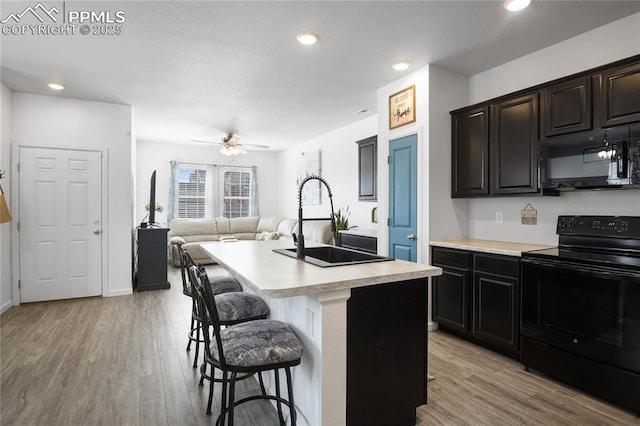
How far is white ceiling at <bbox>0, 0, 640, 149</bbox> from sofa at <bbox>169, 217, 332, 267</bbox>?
269 centimetres

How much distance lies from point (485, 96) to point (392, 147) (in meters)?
1.06

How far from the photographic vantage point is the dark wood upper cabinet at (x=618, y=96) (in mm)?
2207

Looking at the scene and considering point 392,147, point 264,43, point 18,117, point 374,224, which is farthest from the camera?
point 374,224

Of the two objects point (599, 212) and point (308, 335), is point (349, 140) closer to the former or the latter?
point (599, 212)

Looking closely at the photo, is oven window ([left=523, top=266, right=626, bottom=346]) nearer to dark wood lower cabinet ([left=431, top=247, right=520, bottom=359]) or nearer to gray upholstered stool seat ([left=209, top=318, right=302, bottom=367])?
dark wood lower cabinet ([left=431, top=247, right=520, bottom=359])

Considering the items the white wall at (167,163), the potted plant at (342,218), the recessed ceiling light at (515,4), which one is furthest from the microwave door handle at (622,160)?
the white wall at (167,163)

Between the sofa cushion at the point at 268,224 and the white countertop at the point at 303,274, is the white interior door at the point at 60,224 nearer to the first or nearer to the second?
the white countertop at the point at 303,274

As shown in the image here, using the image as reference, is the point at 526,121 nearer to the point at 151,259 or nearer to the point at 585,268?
the point at 585,268

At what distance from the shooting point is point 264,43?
2.89 meters

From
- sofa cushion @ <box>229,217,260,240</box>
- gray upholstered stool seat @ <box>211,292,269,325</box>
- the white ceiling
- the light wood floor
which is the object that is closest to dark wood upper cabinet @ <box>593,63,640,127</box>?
the white ceiling

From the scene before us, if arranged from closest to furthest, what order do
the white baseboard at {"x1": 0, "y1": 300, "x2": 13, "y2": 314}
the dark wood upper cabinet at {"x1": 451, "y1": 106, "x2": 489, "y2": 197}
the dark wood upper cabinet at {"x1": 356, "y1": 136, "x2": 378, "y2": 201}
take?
the dark wood upper cabinet at {"x1": 451, "y1": 106, "x2": 489, "y2": 197} → the white baseboard at {"x1": 0, "y1": 300, "x2": 13, "y2": 314} → the dark wood upper cabinet at {"x1": 356, "y1": 136, "x2": 378, "y2": 201}

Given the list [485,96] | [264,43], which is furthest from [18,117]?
[485,96]

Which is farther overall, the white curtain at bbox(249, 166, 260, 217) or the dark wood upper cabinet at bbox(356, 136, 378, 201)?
the white curtain at bbox(249, 166, 260, 217)

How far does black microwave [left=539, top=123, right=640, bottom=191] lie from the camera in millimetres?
2229
